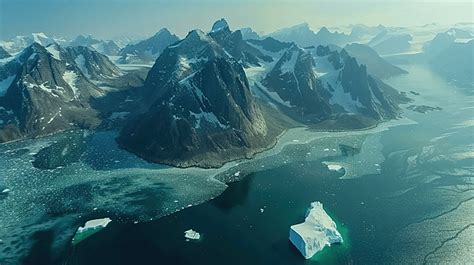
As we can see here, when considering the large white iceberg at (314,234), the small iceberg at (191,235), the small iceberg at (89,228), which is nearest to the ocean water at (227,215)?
the small iceberg at (191,235)

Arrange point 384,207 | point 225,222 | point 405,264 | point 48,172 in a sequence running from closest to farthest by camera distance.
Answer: point 405,264
point 225,222
point 384,207
point 48,172

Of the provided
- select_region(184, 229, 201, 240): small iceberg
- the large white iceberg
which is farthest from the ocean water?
the large white iceberg

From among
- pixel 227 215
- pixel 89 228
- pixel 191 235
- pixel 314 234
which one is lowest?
pixel 227 215

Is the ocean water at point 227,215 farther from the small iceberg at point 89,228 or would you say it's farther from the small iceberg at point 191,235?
the small iceberg at point 89,228

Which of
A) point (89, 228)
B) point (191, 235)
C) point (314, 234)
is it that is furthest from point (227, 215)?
point (89, 228)

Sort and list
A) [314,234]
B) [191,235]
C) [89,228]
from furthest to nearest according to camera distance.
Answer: [89,228] → [191,235] → [314,234]

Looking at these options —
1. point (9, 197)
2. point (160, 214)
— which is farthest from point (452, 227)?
point (9, 197)

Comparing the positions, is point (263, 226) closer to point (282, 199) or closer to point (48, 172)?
point (282, 199)

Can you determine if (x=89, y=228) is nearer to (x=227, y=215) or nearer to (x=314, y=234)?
(x=227, y=215)
